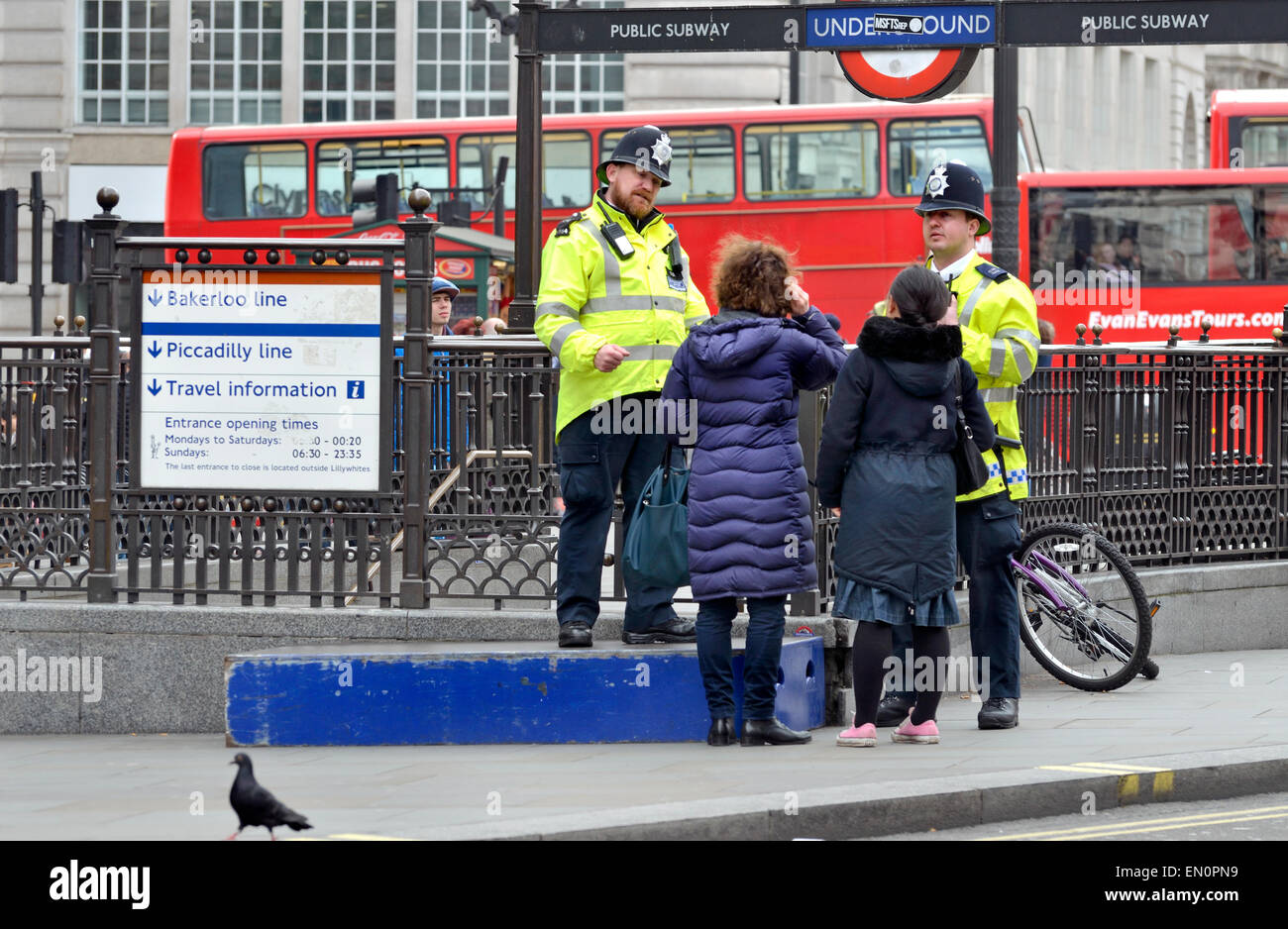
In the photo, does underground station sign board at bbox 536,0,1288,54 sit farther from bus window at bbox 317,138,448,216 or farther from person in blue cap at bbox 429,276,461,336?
bus window at bbox 317,138,448,216

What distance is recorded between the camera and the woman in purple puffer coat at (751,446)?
22.8 feet

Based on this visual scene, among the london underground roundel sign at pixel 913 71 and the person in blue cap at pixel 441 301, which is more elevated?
the london underground roundel sign at pixel 913 71

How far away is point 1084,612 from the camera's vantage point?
8.73 meters

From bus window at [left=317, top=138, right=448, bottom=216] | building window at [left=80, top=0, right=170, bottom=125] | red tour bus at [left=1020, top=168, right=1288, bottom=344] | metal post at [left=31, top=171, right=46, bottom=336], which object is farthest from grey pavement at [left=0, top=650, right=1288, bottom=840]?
building window at [left=80, top=0, right=170, bottom=125]

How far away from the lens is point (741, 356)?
690 cm

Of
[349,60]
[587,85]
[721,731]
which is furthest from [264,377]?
[349,60]

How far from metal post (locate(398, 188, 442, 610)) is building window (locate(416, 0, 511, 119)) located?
27683 mm

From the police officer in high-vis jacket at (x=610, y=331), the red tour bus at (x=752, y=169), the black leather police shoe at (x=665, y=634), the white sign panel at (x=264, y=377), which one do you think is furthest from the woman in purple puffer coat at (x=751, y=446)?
the red tour bus at (x=752, y=169)

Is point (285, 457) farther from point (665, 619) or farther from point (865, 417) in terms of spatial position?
point (865, 417)

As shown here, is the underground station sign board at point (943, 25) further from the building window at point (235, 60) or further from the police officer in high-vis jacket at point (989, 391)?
the building window at point (235, 60)

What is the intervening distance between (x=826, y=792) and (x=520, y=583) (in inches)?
92.0

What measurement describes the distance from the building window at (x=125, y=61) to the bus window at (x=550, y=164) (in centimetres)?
1418

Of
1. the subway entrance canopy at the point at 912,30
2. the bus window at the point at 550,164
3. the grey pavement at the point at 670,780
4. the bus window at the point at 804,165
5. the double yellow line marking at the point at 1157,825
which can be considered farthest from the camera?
the bus window at the point at 550,164
